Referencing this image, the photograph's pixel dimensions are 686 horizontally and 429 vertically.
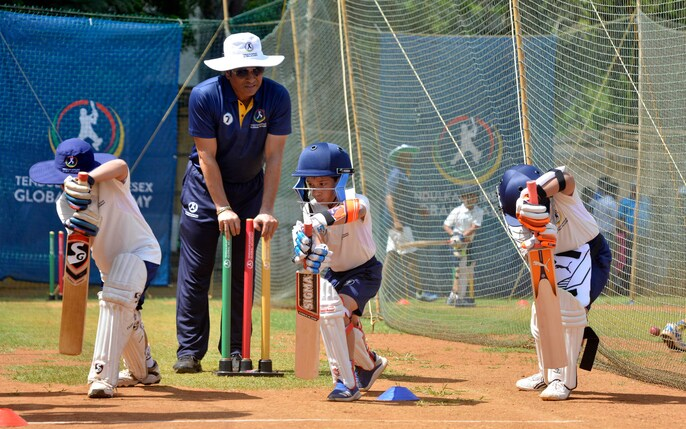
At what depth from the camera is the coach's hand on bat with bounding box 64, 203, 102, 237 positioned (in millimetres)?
5703

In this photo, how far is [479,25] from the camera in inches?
395

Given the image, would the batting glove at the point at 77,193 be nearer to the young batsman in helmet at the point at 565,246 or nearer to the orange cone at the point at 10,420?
the orange cone at the point at 10,420

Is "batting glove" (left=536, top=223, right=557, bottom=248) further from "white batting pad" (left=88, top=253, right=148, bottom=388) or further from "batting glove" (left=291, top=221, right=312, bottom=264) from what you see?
"white batting pad" (left=88, top=253, right=148, bottom=388)

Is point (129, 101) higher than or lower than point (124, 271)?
higher

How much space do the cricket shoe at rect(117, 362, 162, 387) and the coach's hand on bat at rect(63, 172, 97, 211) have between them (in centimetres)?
120

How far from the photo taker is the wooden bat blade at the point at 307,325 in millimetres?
5648

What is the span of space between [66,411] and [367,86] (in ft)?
22.4

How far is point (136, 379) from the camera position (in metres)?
6.37

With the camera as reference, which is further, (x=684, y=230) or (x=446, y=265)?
(x=446, y=265)

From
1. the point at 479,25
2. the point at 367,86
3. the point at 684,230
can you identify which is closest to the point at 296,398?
the point at 684,230

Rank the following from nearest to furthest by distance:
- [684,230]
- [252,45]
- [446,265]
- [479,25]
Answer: [252,45], [684,230], [479,25], [446,265]

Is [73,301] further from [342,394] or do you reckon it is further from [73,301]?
[342,394]

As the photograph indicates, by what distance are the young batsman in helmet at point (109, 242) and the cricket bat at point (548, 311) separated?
2.17 m

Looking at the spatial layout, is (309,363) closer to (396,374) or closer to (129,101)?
(396,374)
